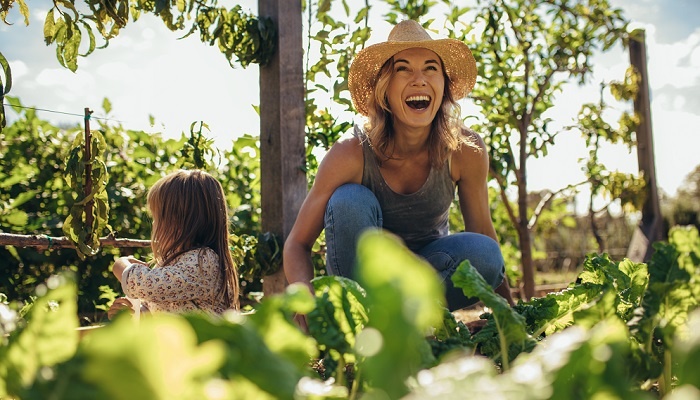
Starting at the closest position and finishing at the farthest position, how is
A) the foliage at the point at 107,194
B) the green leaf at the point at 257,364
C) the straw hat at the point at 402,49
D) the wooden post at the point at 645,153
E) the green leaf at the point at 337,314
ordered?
the green leaf at the point at 257,364
the green leaf at the point at 337,314
the straw hat at the point at 402,49
the foliage at the point at 107,194
the wooden post at the point at 645,153

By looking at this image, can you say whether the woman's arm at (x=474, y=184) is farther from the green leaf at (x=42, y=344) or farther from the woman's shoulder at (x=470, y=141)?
the green leaf at (x=42, y=344)

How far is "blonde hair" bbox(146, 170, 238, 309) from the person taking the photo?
240cm

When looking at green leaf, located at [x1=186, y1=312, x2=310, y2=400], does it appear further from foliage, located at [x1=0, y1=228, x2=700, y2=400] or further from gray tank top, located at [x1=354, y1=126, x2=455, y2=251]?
gray tank top, located at [x1=354, y1=126, x2=455, y2=251]

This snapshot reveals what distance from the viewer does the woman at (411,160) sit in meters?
2.12

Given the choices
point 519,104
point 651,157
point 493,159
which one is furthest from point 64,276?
point 651,157

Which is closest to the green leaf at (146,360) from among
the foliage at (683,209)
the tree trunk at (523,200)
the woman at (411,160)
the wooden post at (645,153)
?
the woman at (411,160)

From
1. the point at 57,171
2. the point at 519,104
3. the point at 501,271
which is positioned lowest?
the point at 501,271

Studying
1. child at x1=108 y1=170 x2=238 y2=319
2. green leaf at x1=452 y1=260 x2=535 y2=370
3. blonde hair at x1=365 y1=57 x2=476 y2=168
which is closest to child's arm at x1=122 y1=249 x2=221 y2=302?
child at x1=108 y1=170 x2=238 y2=319

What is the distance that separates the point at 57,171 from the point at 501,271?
2.48m

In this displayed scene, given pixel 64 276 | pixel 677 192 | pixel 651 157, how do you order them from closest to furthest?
pixel 64 276, pixel 651 157, pixel 677 192

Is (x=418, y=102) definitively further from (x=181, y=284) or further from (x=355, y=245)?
(x=181, y=284)

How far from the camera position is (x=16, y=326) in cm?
54

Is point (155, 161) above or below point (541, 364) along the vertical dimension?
above

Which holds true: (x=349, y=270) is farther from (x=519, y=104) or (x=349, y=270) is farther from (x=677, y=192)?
(x=677, y=192)
